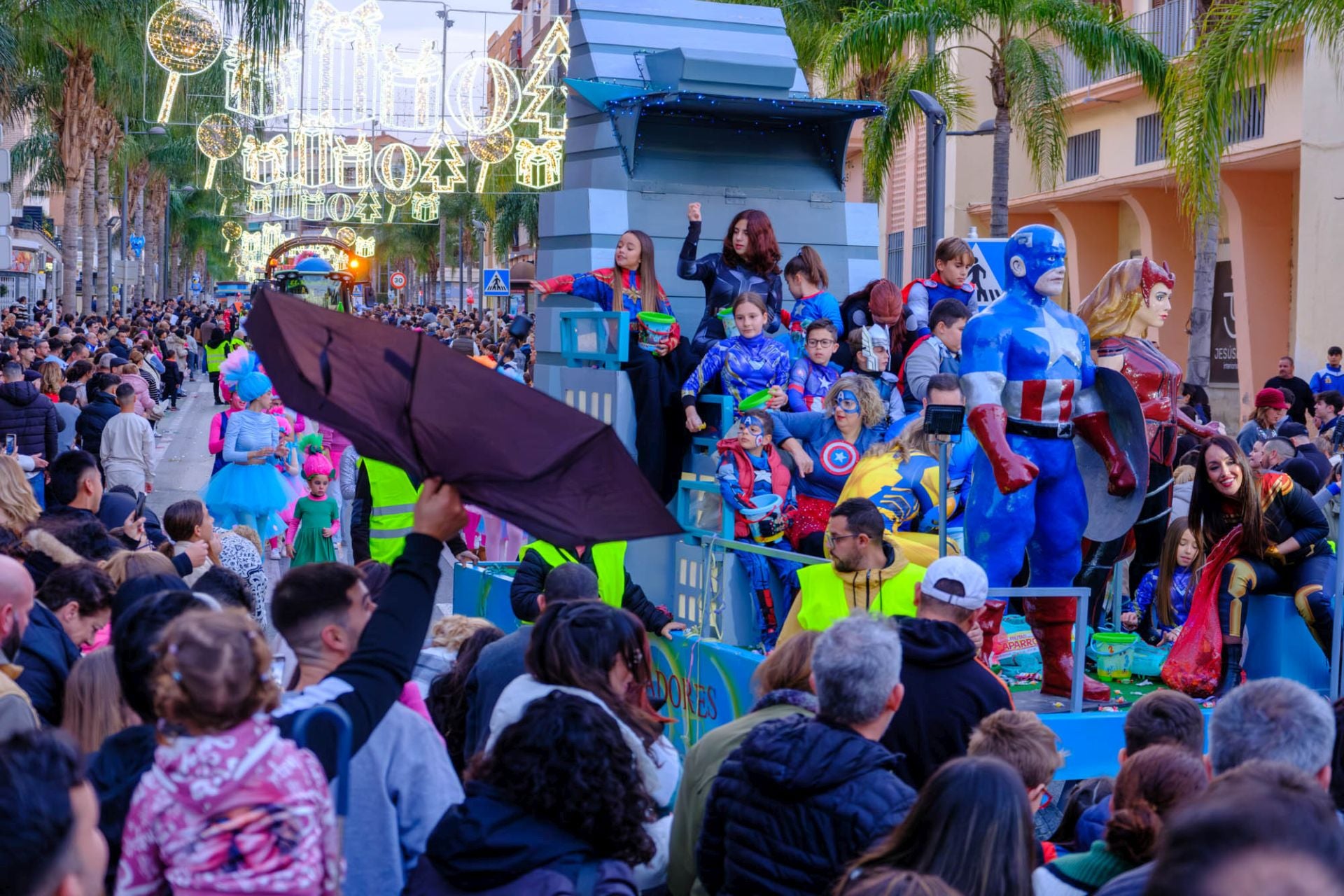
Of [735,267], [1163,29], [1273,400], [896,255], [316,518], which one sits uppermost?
[1163,29]

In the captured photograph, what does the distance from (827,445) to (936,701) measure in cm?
319

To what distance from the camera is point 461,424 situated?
3371 mm

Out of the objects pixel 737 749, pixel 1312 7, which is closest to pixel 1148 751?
pixel 737 749

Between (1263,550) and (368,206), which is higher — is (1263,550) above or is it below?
below

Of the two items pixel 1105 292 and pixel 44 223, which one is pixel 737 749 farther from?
pixel 44 223

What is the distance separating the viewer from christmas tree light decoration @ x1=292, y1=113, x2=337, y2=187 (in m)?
28.8

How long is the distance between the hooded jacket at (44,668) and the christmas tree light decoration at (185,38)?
15.3 meters

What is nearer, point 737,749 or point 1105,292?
point 737,749

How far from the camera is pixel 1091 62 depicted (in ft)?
67.9

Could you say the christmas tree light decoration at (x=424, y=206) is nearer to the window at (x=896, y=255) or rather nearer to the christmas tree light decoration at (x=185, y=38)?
the window at (x=896, y=255)

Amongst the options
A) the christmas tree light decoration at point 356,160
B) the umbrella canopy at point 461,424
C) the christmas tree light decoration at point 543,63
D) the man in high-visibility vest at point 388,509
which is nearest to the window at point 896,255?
the christmas tree light decoration at point 356,160

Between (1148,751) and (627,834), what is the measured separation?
47.6 inches

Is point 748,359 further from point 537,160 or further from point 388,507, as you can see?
point 537,160

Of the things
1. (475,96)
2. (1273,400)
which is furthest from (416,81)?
(1273,400)
